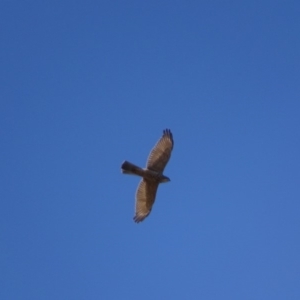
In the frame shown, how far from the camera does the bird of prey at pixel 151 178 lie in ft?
102

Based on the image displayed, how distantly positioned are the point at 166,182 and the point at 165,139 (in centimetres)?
154

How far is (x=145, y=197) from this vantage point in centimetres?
3141

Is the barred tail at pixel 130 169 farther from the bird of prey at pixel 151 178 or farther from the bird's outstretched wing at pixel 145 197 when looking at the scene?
the bird's outstretched wing at pixel 145 197

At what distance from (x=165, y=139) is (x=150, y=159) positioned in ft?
3.33

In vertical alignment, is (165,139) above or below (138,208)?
above

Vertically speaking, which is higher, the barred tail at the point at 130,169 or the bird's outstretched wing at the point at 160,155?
the bird's outstretched wing at the point at 160,155

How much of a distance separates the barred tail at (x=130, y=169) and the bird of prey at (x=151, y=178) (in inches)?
5.0

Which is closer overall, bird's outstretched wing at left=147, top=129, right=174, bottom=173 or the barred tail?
the barred tail

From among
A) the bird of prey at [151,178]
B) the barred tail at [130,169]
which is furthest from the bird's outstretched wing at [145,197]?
the barred tail at [130,169]

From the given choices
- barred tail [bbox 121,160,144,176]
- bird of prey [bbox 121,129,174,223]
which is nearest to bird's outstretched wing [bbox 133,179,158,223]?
bird of prey [bbox 121,129,174,223]

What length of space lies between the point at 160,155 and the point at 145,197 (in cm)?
158

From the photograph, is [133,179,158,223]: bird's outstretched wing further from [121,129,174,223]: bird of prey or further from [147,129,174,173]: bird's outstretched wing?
[147,129,174,173]: bird's outstretched wing

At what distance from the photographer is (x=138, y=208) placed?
31.2 metres

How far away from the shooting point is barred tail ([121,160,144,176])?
3016 cm
